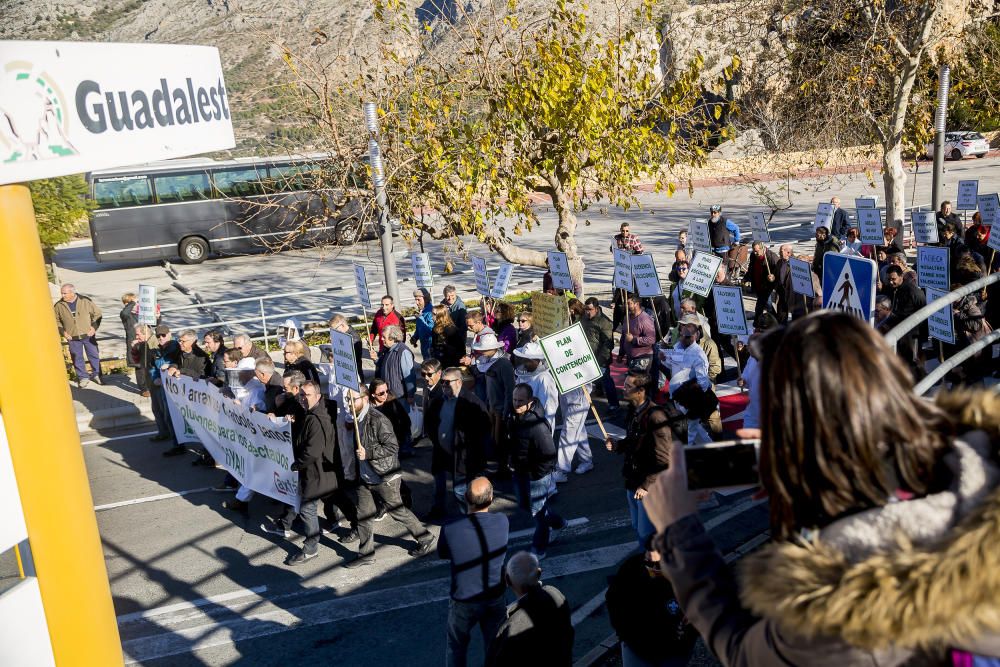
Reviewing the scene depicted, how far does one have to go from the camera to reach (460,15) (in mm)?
13867

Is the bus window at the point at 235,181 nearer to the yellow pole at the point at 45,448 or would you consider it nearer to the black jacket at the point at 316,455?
the black jacket at the point at 316,455

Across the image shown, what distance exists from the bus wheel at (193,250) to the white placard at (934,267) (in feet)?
79.8

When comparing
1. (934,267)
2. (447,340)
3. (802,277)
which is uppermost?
(934,267)

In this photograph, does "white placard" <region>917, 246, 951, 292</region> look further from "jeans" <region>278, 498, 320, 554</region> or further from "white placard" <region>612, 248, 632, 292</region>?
"jeans" <region>278, 498, 320, 554</region>

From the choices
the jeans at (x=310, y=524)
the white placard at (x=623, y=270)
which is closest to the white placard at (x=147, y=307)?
the jeans at (x=310, y=524)

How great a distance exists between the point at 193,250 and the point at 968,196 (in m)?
22.8

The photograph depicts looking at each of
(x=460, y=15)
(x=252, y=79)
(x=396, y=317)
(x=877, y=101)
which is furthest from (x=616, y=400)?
(x=877, y=101)

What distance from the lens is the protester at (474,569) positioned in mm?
5934

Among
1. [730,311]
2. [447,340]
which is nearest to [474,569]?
[447,340]

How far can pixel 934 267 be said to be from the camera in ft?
34.4

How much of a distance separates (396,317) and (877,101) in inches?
458

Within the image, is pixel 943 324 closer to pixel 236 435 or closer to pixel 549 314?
pixel 549 314

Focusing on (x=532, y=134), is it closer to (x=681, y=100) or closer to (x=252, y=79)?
(x=681, y=100)

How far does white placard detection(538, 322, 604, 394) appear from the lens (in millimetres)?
9156
